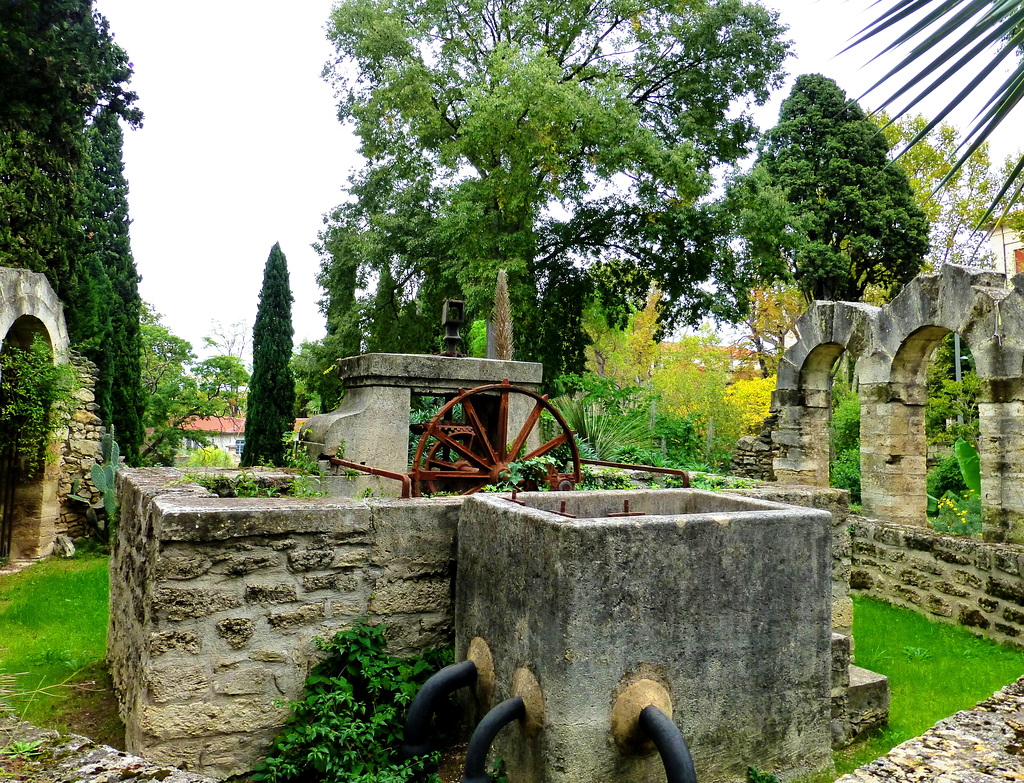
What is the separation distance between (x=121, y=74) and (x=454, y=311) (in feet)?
25.4

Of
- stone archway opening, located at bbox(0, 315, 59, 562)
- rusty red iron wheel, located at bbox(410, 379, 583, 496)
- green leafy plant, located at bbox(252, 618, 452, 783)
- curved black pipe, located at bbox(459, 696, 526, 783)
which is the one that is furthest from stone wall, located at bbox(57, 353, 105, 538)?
curved black pipe, located at bbox(459, 696, 526, 783)

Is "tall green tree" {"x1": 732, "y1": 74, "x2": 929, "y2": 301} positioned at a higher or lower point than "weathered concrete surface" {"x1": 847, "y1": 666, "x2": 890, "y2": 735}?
higher

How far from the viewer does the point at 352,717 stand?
10.5 ft

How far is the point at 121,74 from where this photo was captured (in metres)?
10.0

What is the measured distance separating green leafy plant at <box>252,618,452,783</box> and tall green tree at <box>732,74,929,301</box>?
1700 cm

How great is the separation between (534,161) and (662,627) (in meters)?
12.7

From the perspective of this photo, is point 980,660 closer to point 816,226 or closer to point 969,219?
point 816,226

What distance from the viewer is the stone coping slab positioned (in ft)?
17.0

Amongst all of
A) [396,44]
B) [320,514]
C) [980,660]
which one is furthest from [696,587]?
[396,44]

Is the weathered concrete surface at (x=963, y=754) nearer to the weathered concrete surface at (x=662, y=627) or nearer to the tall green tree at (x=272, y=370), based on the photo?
the weathered concrete surface at (x=662, y=627)

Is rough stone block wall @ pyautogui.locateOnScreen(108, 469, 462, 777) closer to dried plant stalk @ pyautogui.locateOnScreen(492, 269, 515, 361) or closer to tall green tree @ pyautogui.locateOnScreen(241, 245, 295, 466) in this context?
dried plant stalk @ pyautogui.locateOnScreen(492, 269, 515, 361)

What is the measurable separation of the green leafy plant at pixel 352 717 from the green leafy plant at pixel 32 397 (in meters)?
6.83

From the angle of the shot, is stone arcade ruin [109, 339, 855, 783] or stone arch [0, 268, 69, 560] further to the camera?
stone arch [0, 268, 69, 560]

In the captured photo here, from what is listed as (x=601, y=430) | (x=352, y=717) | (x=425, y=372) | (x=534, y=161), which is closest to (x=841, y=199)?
(x=534, y=161)
